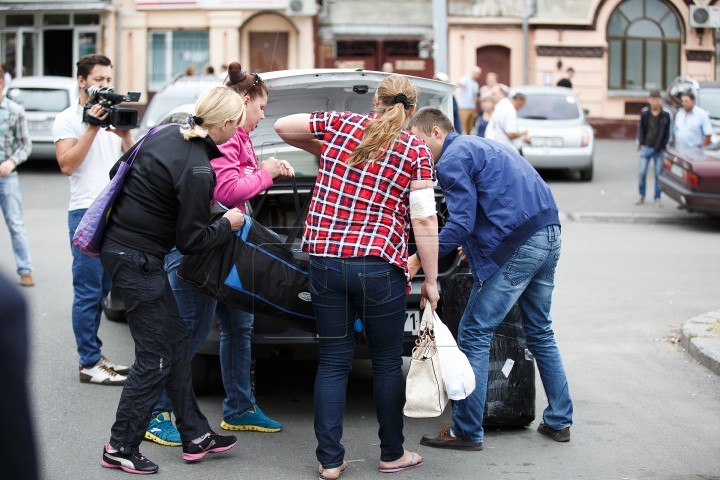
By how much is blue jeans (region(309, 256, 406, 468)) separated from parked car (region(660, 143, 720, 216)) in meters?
9.27

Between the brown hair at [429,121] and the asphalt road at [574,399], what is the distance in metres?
1.62

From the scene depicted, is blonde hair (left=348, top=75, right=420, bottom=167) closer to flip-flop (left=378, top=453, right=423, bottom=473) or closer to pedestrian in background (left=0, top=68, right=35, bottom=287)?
flip-flop (left=378, top=453, right=423, bottom=473)

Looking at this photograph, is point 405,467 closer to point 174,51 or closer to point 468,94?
point 468,94

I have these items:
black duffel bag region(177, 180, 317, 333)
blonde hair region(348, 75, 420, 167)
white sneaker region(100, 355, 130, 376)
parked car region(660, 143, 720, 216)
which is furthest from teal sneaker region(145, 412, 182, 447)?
parked car region(660, 143, 720, 216)

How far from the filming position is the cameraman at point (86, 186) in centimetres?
567

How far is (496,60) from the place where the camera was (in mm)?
26062

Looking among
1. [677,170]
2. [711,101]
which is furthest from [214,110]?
[711,101]

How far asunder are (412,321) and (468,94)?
632 inches

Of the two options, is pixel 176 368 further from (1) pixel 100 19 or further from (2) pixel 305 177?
(1) pixel 100 19

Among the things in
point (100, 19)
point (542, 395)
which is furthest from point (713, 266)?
point (100, 19)

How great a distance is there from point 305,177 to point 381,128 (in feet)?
5.32

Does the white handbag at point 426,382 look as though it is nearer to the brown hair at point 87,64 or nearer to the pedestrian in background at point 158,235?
the pedestrian in background at point 158,235

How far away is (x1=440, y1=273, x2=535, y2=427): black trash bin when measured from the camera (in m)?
4.94

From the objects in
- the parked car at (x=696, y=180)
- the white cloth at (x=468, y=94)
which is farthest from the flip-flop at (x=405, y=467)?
the white cloth at (x=468, y=94)
